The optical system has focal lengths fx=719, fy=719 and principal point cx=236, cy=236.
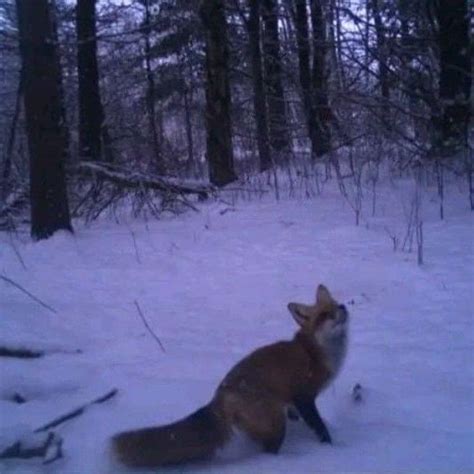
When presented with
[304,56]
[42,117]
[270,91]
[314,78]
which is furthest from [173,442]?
[270,91]

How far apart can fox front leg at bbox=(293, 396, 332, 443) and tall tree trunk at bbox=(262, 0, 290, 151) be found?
14075 mm

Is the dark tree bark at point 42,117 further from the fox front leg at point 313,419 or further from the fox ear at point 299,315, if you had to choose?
the fox front leg at point 313,419

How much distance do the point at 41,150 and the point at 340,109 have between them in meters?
8.69

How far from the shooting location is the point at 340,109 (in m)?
16.0

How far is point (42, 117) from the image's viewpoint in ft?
29.2

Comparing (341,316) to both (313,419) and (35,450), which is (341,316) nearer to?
(313,419)

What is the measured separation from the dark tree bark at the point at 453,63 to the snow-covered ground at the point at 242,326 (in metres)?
2.53

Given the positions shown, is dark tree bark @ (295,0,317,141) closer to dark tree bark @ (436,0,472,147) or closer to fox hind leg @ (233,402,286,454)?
dark tree bark @ (436,0,472,147)

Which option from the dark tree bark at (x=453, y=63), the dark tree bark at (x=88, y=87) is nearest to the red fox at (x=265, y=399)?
the dark tree bark at (x=453, y=63)

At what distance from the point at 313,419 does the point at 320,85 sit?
569 inches

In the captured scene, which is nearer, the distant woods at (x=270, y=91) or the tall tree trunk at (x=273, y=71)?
the distant woods at (x=270, y=91)

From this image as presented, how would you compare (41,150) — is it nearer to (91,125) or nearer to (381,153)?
(381,153)

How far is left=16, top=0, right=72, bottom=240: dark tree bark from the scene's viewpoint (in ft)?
29.1

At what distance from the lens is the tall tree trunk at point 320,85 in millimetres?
14594
